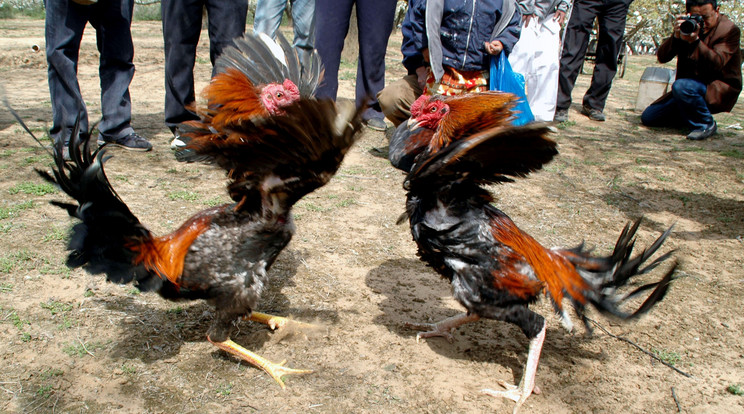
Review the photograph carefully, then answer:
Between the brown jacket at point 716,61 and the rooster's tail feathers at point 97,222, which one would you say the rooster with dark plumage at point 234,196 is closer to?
the rooster's tail feathers at point 97,222

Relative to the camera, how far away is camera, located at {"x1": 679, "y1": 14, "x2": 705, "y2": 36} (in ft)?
23.7

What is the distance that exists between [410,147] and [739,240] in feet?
12.0

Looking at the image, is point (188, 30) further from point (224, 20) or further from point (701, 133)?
point (701, 133)

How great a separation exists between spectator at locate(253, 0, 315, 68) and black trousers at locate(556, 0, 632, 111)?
417 cm

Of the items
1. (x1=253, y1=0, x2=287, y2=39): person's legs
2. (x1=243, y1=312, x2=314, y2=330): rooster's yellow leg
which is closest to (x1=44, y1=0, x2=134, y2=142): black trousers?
(x1=253, y1=0, x2=287, y2=39): person's legs

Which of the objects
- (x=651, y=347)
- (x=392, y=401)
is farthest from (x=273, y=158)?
(x=651, y=347)

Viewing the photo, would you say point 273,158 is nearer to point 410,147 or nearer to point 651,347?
point 410,147

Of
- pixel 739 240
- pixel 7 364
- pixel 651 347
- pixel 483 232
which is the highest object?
pixel 483 232

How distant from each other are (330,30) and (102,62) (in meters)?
2.62

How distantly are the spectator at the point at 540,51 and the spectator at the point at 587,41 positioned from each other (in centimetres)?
123

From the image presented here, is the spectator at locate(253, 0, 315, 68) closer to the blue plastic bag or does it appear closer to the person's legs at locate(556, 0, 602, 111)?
the blue plastic bag

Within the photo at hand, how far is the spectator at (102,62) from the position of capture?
4941 mm

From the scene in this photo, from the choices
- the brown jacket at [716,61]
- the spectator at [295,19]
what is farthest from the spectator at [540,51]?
the spectator at [295,19]

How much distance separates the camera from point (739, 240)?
15.5 ft
